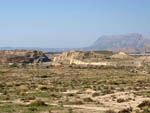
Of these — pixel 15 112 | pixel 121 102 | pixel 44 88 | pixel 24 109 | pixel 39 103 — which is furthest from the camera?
pixel 44 88

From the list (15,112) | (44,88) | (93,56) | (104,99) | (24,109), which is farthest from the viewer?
(93,56)

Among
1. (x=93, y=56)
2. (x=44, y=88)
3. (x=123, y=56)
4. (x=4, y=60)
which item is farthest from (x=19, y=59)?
(x=44, y=88)

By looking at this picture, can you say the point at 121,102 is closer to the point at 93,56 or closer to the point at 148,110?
the point at 148,110

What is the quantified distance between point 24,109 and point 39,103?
192 centimetres

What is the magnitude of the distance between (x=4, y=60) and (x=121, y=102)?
416ft

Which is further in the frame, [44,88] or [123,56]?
[123,56]

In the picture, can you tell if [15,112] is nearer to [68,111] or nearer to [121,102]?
[68,111]

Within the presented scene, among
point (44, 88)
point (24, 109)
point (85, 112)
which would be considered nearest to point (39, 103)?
point (24, 109)

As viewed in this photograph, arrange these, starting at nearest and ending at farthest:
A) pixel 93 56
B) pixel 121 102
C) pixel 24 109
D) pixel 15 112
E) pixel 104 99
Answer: pixel 15 112 → pixel 24 109 → pixel 121 102 → pixel 104 99 → pixel 93 56

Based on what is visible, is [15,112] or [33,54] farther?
[33,54]

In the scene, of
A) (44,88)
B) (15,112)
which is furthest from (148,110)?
(44,88)

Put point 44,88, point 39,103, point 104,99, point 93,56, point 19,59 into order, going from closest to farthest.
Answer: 1. point 39,103
2. point 104,99
3. point 44,88
4. point 19,59
5. point 93,56

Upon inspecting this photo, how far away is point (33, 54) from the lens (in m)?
152

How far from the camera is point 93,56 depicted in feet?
508
